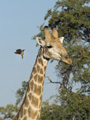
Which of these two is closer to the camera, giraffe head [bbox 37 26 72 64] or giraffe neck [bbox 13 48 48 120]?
giraffe neck [bbox 13 48 48 120]

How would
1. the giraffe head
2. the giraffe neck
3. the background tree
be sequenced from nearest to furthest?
the giraffe neck
the giraffe head
the background tree

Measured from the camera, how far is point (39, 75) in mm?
7512

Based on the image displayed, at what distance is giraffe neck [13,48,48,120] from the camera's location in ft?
23.6

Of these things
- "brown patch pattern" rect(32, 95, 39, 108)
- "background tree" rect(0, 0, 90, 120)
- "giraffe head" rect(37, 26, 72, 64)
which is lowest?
Result: "brown patch pattern" rect(32, 95, 39, 108)

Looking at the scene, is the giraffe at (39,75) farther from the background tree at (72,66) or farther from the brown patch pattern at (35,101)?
the background tree at (72,66)

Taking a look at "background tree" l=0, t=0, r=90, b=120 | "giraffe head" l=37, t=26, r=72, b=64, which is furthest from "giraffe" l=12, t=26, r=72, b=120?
"background tree" l=0, t=0, r=90, b=120

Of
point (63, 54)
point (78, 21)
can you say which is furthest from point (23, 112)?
point (78, 21)

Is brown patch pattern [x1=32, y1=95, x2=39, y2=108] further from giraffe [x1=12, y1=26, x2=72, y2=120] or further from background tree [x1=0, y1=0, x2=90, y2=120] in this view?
background tree [x1=0, y1=0, x2=90, y2=120]

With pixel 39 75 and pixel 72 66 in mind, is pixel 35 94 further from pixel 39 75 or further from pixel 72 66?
pixel 72 66

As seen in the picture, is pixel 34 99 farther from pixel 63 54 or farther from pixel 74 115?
pixel 74 115

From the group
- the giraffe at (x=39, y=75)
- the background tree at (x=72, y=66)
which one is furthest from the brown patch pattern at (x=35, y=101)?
the background tree at (x=72, y=66)

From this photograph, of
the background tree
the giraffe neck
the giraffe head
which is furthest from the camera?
the background tree

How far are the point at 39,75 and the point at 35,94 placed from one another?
1.65 ft

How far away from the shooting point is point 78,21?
2308 cm
